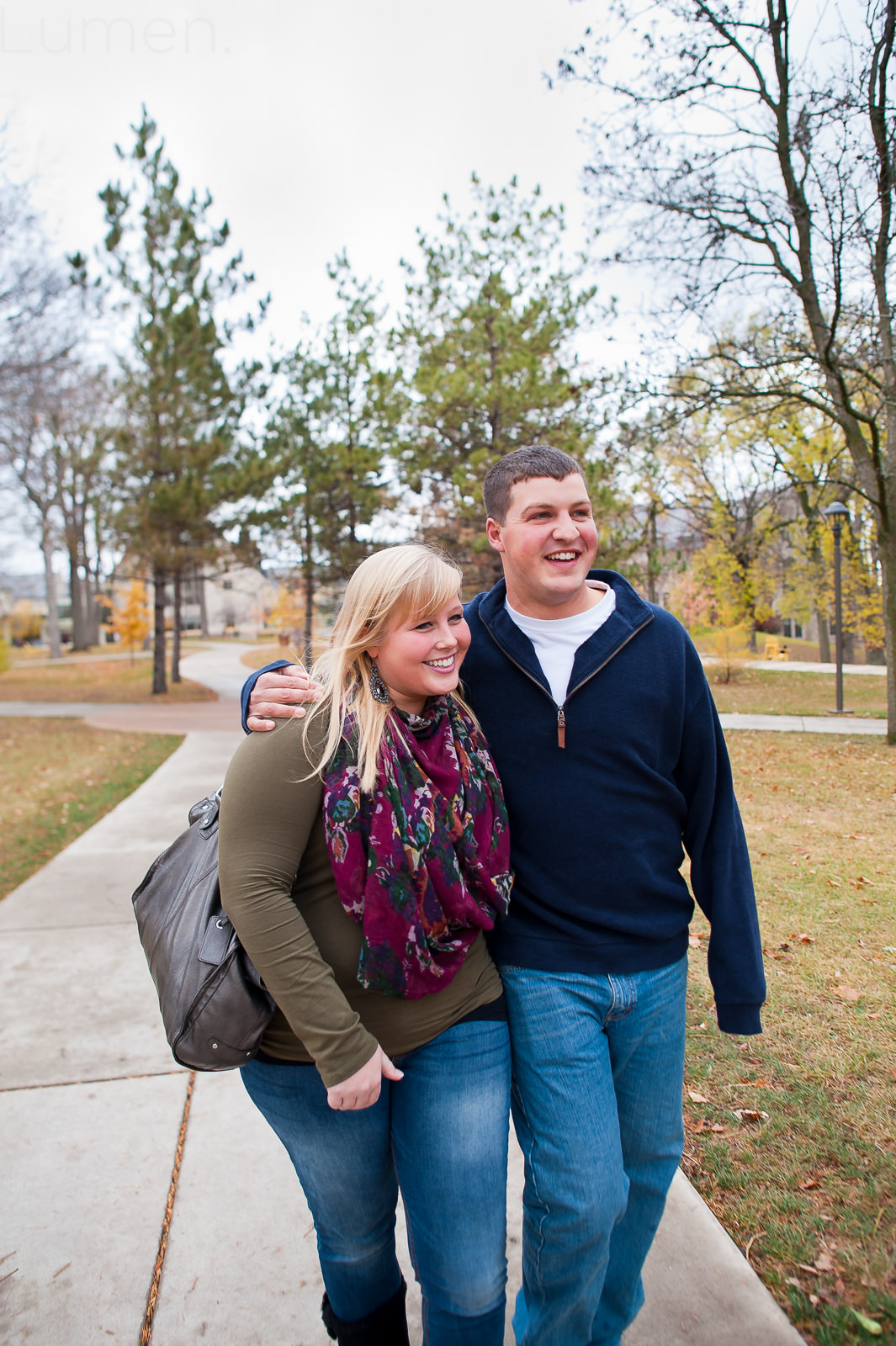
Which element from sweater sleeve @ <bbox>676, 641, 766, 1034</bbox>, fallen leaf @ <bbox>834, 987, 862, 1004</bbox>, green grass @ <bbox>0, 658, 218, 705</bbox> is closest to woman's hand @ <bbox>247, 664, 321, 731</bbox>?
sweater sleeve @ <bbox>676, 641, 766, 1034</bbox>

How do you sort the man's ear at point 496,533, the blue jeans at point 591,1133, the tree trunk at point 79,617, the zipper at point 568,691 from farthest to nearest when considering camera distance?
1. the tree trunk at point 79,617
2. the man's ear at point 496,533
3. the zipper at point 568,691
4. the blue jeans at point 591,1133

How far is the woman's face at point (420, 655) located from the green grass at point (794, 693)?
14.4 m

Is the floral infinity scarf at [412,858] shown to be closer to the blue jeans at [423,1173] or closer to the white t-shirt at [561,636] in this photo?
the blue jeans at [423,1173]

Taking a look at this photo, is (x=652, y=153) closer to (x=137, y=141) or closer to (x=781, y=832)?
(x=781, y=832)

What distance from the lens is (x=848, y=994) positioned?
3900 millimetres

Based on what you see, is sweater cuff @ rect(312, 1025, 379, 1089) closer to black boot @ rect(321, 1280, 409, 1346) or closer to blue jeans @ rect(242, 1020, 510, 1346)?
blue jeans @ rect(242, 1020, 510, 1346)

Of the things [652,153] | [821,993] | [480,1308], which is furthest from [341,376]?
[480,1308]

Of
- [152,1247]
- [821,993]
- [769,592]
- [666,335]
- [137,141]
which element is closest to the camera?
[152,1247]

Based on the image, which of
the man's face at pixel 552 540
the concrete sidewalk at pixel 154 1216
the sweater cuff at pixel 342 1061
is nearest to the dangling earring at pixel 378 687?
the man's face at pixel 552 540

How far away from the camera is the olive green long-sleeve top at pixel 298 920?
5.22 feet

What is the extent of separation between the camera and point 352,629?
1.81 meters

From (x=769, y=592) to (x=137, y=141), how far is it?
22.0 m

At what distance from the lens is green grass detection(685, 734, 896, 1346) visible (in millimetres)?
2299

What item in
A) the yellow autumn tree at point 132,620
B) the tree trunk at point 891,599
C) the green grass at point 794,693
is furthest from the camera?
the yellow autumn tree at point 132,620
